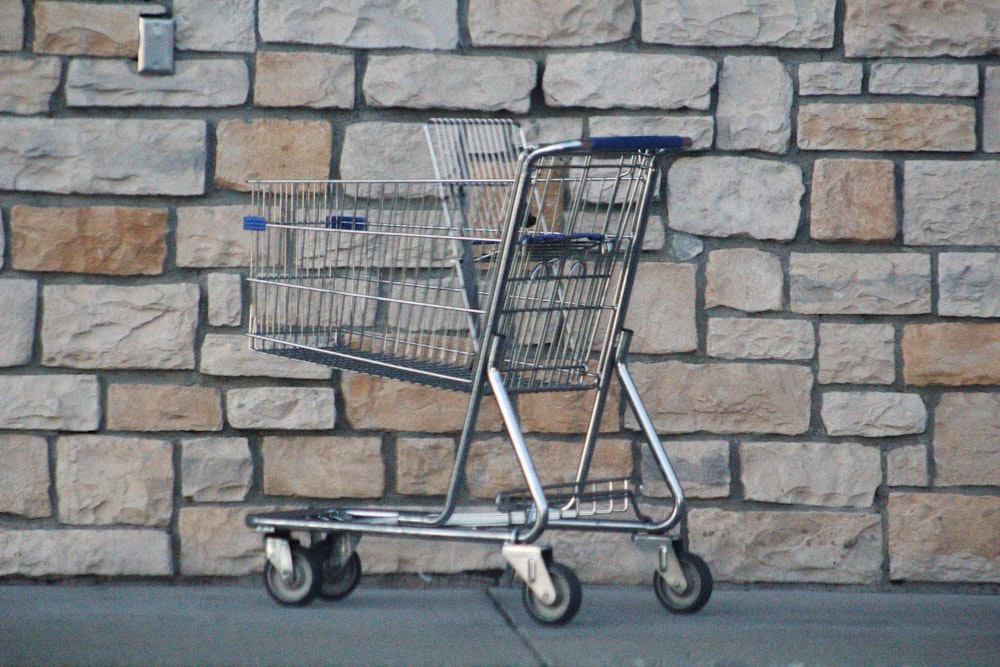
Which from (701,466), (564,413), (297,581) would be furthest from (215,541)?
(701,466)

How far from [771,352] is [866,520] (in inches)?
24.3

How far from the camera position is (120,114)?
3.60 metres

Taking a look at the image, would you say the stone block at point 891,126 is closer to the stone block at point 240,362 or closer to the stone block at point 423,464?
the stone block at point 423,464

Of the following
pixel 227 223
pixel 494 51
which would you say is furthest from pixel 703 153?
pixel 227 223

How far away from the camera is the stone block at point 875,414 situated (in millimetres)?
3613

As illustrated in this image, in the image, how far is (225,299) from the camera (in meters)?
3.61

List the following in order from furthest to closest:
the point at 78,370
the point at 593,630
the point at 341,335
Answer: the point at 78,370 < the point at 341,335 < the point at 593,630

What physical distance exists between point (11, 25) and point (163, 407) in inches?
50.7

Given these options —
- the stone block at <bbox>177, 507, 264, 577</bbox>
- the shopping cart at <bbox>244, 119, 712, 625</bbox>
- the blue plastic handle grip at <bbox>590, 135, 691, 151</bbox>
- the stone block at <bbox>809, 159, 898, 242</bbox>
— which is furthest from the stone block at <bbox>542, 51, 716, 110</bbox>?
the stone block at <bbox>177, 507, 264, 577</bbox>

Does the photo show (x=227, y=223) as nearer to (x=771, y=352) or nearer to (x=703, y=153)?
(x=703, y=153)

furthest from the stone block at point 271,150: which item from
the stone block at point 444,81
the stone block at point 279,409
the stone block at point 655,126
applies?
the stone block at point 655,126

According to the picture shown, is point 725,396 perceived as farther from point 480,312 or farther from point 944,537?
point 480,312

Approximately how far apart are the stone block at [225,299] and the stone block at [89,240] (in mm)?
182

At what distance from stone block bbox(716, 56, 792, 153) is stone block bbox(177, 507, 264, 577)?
200 centimetres
